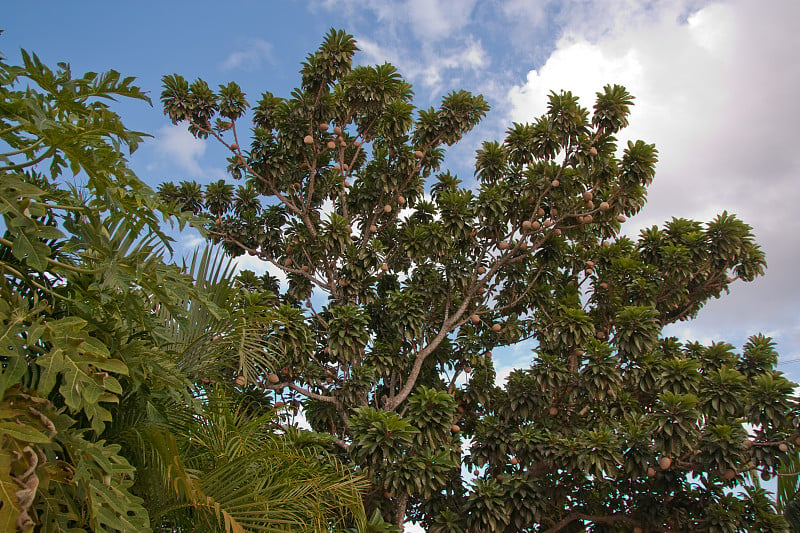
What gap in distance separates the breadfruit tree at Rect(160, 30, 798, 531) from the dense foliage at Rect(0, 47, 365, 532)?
4010mm

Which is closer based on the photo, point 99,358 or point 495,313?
point 99,358

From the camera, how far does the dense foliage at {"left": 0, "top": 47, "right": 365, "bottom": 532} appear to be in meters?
2.46

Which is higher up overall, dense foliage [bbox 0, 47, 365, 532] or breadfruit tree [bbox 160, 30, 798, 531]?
breadfruit tree [bbox 160, 30, 798, 531]

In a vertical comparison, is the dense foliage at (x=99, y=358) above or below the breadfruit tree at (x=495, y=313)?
below

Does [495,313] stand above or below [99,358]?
above

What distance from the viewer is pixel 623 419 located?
8945 mm

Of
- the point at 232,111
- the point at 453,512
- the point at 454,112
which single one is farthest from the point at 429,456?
the point at 232,111

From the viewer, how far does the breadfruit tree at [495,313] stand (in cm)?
809

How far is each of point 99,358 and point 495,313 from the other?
28.3ft

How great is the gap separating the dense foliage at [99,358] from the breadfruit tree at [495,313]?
13.2 ft

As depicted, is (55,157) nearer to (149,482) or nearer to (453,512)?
(149,482)

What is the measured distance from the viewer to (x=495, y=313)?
35.4ft

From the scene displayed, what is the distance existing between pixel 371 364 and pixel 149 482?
6.20 meters

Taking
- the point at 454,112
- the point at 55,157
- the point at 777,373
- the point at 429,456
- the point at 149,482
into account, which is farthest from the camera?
the point at 454,112
